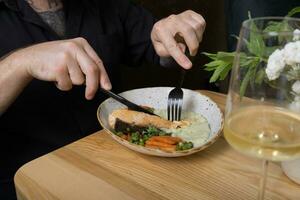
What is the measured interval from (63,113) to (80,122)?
0.20 feet

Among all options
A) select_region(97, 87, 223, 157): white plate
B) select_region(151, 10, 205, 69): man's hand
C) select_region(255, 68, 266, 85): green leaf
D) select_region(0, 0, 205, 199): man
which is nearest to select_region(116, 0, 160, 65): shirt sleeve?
select_region(0, 0, 205, 199): man

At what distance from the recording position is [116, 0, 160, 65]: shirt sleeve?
1431mm

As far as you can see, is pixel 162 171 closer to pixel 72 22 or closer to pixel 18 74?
pixel 18 74

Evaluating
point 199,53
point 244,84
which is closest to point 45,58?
point 244,84

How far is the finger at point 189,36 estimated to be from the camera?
1064mm

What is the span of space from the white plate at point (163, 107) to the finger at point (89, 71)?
0.09 m

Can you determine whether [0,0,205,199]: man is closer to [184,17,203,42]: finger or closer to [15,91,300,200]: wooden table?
[184,17,203,42]: finger

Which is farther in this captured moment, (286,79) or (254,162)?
(254,162)

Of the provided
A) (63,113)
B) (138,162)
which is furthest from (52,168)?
(63,113)

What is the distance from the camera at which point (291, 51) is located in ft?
1.92

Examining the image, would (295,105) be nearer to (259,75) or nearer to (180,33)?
(259,75)

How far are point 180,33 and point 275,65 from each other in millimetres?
542

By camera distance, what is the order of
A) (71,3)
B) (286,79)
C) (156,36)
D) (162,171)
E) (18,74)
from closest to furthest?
1. (286,79)
2. (162,171)
3. (18,74)
4. (156,36)
5. (71,3)

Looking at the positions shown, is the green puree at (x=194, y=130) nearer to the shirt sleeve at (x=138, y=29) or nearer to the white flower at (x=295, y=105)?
the white flower at (x=295, y=105)
